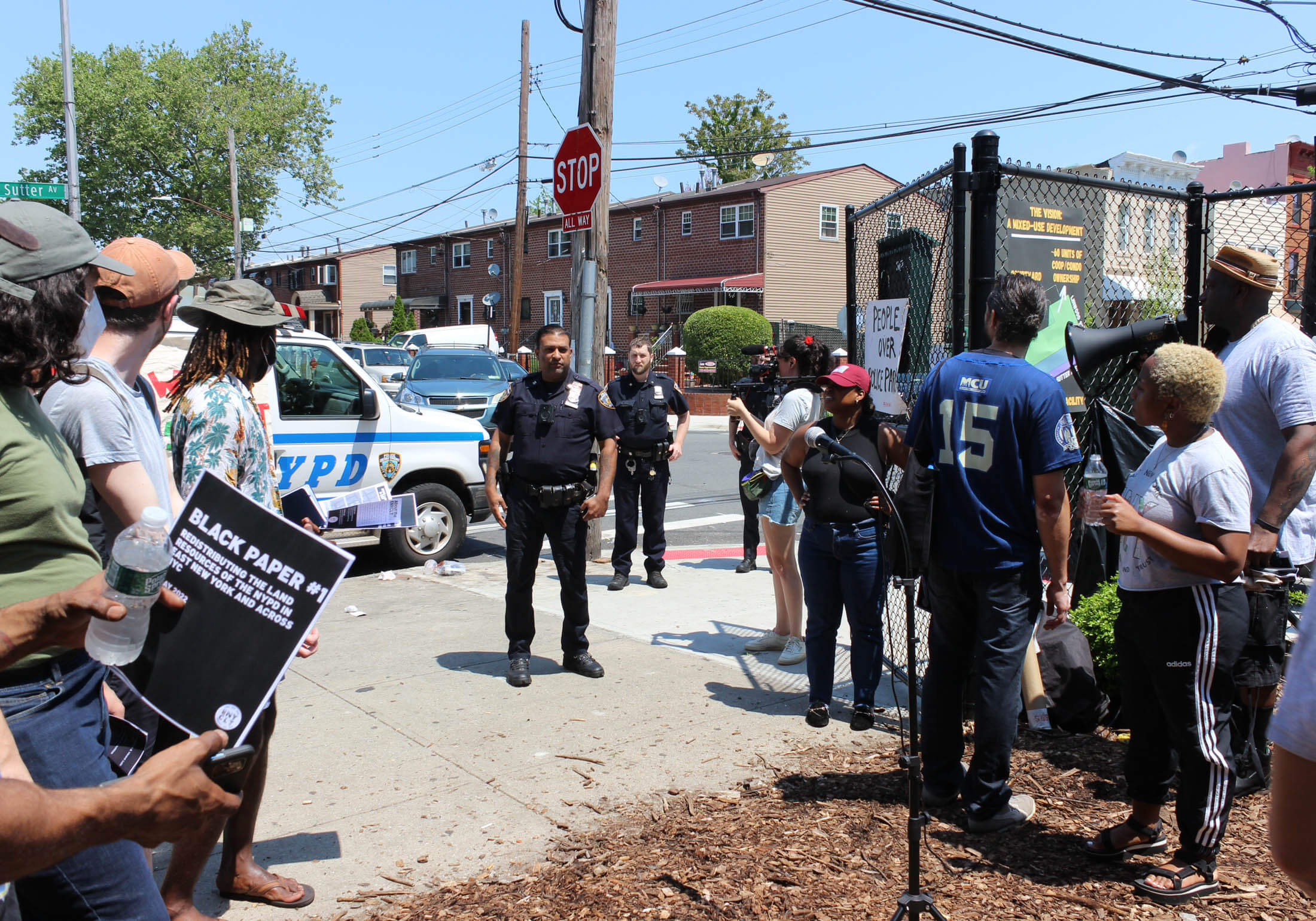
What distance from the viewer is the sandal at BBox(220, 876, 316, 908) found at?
10.8 feet

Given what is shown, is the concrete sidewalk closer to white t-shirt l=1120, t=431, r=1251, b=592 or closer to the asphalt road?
white t-shirt l=1120, t=431, r=1251, b=592

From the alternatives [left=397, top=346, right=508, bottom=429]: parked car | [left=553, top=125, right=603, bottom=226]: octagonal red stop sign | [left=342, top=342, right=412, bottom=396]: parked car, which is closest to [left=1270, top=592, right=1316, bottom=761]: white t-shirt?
[left=553, top=125, right=603, bottom=226]: octagonal red stop sign

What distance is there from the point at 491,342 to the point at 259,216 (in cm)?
3087

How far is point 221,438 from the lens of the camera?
332cm

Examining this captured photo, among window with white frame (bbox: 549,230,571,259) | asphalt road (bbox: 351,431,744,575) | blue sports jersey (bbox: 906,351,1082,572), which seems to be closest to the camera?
blue sports jersey (bbox: 906,351,1082,572)

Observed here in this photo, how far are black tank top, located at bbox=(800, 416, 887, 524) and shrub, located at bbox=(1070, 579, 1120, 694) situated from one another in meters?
1.22

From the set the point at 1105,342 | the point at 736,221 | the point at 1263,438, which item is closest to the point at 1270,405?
the point at 1263,438

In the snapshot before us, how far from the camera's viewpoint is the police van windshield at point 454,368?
18.2 metres

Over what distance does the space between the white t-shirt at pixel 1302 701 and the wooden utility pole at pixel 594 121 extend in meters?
7.56

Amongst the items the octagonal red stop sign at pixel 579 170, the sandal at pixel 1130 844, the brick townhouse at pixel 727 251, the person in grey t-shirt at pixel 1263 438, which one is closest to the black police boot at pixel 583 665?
the sandal at pixel 1130 844

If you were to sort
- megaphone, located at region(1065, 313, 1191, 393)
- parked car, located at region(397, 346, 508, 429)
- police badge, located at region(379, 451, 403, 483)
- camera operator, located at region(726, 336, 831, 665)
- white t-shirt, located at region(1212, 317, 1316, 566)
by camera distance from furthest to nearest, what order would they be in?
1. parked car, located at region(397, 346, 508, 429)
2. police badge, located at region(379, 451, 403, 483)
3. camera operator, located at region(726, 336, 831, 665)
4. megaphone, located at region(1065, 313, 1191, 393)
5. white t-shirt, located at region(1212, 317, 1316, 566)

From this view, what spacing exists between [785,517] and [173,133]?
180ft

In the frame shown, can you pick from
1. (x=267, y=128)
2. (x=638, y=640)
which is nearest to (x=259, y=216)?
(x=267, y=128)

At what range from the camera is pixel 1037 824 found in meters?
3.82
